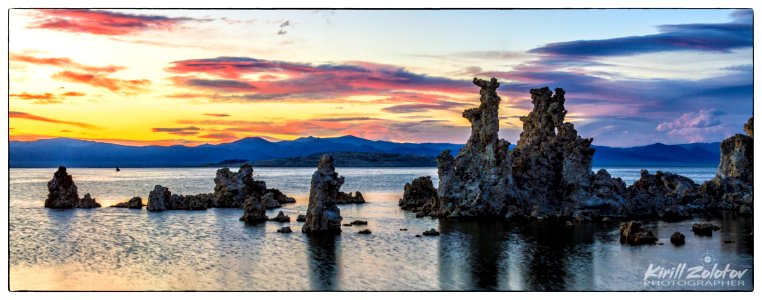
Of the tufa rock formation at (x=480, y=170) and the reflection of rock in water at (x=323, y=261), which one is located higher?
the tufa rock formation at (x=480, y=170)

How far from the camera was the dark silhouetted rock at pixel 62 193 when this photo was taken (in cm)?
8444

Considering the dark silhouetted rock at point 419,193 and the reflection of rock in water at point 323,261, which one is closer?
the reflection of rock in water at point 323,261

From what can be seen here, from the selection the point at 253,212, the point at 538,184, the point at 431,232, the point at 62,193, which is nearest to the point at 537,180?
the point at 538,184

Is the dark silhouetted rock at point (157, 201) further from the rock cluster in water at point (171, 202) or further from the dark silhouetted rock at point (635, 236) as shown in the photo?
the dark silhouetted rock at point (635, 236)

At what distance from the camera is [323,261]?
43438 mm

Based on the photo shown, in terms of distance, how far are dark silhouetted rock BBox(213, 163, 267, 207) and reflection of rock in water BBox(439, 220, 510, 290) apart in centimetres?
2997

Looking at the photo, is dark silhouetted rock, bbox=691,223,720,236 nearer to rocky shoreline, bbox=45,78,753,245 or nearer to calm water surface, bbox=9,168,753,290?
calm water surface, bbox=9,168,753,290

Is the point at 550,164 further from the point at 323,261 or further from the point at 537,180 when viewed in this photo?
the point at 323,261

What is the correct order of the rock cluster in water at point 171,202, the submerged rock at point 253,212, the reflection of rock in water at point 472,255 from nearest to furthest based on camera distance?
1. the reflection of rock in water at point 472,255
2. the submerged rock at point 253,212
3. the rock cluster in water at point 171,202

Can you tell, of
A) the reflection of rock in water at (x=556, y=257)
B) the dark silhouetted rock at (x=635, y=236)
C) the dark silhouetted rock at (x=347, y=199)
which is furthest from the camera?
the dark silhouetted rock at (x=347, y=199)

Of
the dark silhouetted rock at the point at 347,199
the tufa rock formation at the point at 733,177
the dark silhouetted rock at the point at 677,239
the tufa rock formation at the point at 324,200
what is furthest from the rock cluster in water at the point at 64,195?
the tufa rock formation at the point at 733,177

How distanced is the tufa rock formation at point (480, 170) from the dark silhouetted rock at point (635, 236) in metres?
16.2

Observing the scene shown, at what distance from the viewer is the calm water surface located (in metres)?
37.8
